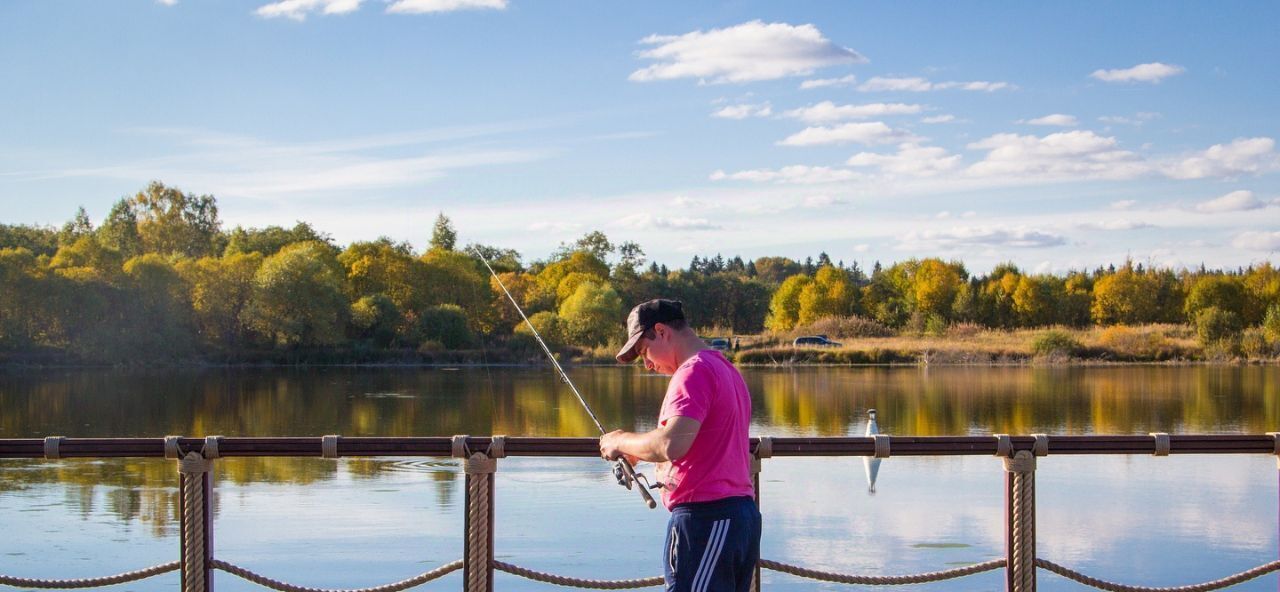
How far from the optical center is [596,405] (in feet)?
77.0

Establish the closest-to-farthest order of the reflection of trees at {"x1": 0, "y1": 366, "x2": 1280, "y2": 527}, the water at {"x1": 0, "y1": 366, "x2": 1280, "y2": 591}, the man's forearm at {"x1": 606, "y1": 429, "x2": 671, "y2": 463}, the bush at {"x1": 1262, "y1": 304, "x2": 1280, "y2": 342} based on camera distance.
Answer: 1. the man's forearm at {"x1": 606, "y1": 429, "x2": 671, "y2": 463}
2. the water at {"x1": 0, "y1": 366, "x2": 1280, "y2": 591}
3. the reflection of trees at {"x1": 0, "y1": 366, "x2": 1280, "y2": 527}
4. the bush at {"x1": 1262, "y1": 304, "x2": 1280, "y2": 342}

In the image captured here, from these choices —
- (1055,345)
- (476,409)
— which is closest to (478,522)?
(476,409)

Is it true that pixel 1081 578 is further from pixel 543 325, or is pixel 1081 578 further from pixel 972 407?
pixel 543 325

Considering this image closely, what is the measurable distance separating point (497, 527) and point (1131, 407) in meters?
16.3

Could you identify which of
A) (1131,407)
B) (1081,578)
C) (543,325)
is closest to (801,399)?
(1131,407)

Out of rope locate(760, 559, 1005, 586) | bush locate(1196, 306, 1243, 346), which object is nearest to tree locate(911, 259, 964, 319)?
bush locate(1196, 306, 1243, 346)

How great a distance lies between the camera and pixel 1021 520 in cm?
443

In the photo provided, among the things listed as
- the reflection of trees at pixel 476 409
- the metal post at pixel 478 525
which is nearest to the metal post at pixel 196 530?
the metal post at pixel 478 525

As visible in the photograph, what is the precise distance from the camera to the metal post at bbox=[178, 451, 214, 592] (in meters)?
4.27

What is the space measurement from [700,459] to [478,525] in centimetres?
121

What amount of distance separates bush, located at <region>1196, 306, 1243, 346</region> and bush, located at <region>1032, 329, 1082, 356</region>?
5.16 meters

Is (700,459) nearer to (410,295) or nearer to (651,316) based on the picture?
(651,316)

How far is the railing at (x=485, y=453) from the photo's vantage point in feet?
13.8

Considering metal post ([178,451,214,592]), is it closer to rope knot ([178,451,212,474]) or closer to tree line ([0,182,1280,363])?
rope knot ([178,451,212,474])
